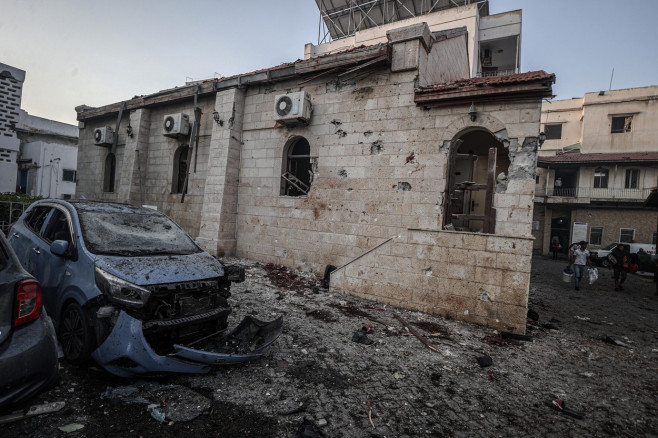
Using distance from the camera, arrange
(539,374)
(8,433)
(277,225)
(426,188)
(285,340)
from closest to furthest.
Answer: (8,433) → (539,374) → (285,340) → (426,188) → (277,225)

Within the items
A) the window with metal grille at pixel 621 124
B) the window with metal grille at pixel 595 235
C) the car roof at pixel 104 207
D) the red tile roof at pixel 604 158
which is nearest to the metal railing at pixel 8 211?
the car roof at pixel 104 207

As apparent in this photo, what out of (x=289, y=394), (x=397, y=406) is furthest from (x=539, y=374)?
(x=289, y=394)

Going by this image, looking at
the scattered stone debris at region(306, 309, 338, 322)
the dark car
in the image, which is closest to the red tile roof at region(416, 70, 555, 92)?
the scattered stone debris at region(306, 309, 338, 322)

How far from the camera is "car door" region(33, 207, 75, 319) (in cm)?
347

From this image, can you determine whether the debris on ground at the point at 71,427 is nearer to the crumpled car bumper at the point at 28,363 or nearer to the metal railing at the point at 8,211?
the crumpled car bumper at the point at 28,363

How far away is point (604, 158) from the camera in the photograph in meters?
23.6

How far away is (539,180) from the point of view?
25.9m

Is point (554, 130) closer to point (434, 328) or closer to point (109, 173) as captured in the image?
point (434, 328)

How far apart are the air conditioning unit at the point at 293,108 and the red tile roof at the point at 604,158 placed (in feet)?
75.4

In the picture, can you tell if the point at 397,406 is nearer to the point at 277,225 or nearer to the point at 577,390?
the point at 577,390

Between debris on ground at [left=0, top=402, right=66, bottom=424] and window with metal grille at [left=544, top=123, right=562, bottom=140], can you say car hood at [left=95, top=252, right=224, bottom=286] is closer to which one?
debris on ground at [left=0, top=402, right=66, bottom=424]

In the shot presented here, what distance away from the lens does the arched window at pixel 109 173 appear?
14.8m

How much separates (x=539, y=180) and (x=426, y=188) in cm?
2421

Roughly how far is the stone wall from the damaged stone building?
0.07 ft
